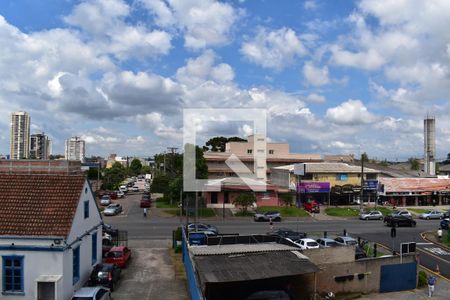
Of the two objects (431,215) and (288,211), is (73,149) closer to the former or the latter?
(288,211)

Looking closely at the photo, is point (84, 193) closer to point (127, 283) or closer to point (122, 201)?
point (127, 283)

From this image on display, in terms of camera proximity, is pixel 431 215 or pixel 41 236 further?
pixel 431 215

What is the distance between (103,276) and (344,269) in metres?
11.6

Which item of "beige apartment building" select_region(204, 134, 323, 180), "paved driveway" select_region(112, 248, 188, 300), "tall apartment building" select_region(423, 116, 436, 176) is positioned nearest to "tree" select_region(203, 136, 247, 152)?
"beige apartment building" select_region(204, 134, 323, 180)

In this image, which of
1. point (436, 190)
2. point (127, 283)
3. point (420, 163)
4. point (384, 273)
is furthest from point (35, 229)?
point (420, 163)

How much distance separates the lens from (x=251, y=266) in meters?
18.5

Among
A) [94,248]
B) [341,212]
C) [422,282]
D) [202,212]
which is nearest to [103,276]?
[94,248]

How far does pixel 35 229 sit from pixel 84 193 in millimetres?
3298

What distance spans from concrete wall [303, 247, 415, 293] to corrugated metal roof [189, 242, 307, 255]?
55.1 inches

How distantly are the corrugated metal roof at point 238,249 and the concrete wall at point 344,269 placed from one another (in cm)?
140

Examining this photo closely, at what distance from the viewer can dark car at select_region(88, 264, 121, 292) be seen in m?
20.8

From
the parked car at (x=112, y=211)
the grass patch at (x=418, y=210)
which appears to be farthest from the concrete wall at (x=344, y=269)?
the grass patch at (x=418, y=210)

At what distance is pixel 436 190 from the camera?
64.7 metres

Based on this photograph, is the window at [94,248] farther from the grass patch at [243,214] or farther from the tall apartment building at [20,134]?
the tall apartment building at [20,134]
